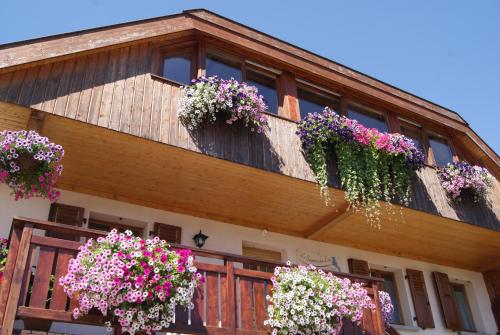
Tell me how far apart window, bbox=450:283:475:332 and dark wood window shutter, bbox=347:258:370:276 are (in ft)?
9.29

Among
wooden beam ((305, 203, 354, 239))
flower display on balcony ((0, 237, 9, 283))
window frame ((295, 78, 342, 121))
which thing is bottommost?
flower display on balcony ((0, 237, 9, 283))

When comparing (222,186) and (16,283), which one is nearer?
(16,283)

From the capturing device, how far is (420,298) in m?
11.4

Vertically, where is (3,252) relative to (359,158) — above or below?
below

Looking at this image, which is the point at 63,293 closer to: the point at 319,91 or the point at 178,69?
the point at 178,69

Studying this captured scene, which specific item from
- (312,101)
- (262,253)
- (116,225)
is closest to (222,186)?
(116,225)

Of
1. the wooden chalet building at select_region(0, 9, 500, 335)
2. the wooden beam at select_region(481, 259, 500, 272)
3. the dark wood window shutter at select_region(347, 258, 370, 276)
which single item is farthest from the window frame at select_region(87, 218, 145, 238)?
the wooden beam at select_region(481, 259, 500, 272)

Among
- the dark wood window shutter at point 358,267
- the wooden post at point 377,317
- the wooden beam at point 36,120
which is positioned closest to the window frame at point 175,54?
the wooden beam at point 36,120

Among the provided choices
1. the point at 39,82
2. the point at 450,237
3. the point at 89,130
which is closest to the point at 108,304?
the point at 89,130

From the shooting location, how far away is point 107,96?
7.57 m

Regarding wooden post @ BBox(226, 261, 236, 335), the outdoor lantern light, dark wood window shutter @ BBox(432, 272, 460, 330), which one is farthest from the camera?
dark wood window shutter @ BBox(432, 272, 460, 330)

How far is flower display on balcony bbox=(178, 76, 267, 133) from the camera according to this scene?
8.09 m

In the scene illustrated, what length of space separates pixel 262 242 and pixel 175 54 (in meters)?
3.79

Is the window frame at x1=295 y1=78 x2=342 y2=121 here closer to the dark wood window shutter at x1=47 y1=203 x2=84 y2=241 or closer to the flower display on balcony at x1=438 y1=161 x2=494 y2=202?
the flower display on balcony at x1=438 y1=161 x2=494 y2=202
